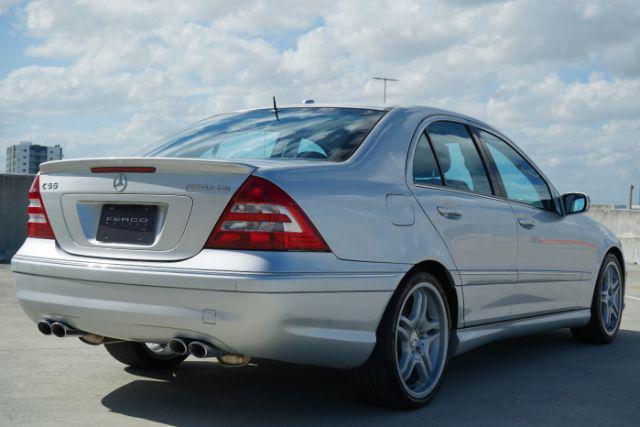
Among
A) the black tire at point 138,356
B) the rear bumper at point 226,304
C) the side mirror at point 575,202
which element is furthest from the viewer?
the side mirror at point 575,202

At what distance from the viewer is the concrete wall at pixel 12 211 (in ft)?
43.1

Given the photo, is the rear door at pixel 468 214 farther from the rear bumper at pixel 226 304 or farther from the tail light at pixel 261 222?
the tail light at pixel 261 222

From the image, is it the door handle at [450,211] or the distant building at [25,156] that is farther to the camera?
the distant building at [25,156]

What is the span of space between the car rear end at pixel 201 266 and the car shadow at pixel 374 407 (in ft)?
1.53

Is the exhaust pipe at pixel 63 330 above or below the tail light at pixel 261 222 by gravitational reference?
below

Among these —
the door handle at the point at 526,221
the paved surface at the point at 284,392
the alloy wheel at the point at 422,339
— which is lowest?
the paved surface at the point at 284,392

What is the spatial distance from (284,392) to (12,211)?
957 centimetres

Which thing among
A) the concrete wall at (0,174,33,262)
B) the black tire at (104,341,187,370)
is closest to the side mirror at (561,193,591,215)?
the black tire at (104,341,187,370)

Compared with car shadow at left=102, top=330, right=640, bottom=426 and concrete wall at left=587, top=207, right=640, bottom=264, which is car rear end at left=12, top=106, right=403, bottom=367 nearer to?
car shadow at left=102, top=330, right=640, bottom=426

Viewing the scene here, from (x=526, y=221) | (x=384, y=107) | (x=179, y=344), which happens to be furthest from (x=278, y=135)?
(x=526, y=221)

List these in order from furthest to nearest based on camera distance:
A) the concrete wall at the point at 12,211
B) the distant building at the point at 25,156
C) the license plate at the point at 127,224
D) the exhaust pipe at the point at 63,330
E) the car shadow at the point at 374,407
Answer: the distant building at the point at 25,156 < the concrete wall at the point at 12,211 < the car shadow at the point at 374,407 < the exhaust pipe at the point at 63,330 < the license plate at the point at 127,224

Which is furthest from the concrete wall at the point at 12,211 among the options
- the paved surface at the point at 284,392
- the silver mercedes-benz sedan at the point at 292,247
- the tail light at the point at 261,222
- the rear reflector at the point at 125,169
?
the tail light at the point at 261,222

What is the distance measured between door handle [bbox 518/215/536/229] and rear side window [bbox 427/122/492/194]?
1.09ft

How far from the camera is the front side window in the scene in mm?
5520
